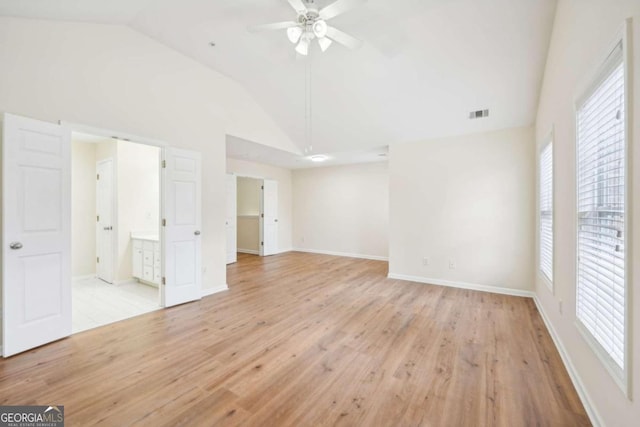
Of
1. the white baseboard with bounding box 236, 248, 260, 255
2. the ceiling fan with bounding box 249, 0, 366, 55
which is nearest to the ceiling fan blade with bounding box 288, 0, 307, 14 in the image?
the ceiling fan with bounding box 249, 0, 366, 55

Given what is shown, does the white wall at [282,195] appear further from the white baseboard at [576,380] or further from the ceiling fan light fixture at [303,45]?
the white baseboard at [576,380]

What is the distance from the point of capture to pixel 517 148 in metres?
4.08

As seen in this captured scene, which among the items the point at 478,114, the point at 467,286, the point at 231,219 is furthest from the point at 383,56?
the point at 231,219

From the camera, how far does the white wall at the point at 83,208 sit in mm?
4832

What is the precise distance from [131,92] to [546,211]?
17.3 feet

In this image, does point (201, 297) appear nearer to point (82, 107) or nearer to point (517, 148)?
point (82, 107)

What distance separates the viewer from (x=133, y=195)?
187 inches

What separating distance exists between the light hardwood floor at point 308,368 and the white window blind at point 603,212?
2.26 ft

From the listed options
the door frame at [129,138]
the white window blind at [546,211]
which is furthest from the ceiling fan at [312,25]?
the white window blind at [546,211]

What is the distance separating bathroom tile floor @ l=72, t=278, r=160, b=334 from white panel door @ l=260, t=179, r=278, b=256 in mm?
3346

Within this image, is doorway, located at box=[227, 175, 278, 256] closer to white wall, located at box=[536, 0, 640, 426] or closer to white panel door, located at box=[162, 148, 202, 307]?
white panel door, located at box=[162, 148, 202, 307]

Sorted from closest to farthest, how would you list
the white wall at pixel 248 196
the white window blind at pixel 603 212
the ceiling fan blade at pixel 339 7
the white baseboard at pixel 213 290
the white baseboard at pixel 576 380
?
the white window blind at pixel 603 212 → the white baseboard at pixel 576 380 → the ceiling fan blade at pixel 339 7 → the white baseboard at pixel 213 290 → the white wall at pixel 248 196

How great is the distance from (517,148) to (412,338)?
3.42 m

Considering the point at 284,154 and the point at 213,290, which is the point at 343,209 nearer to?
the point at 284,154
